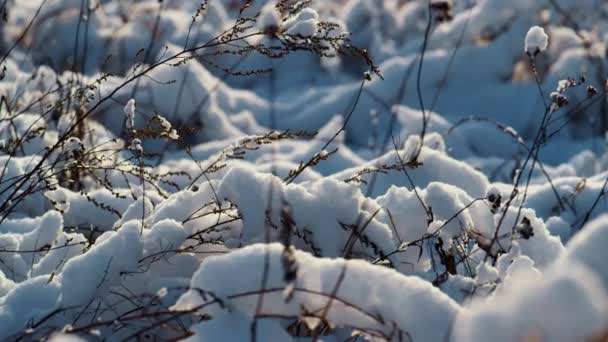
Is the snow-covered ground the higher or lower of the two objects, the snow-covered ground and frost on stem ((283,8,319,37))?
the lower

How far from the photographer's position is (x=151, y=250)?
182 centimetres

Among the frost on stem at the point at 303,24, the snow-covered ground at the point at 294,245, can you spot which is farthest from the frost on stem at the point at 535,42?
the frost on stem at the point at 303,24

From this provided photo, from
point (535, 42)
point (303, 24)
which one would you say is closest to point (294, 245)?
point (303, 24)

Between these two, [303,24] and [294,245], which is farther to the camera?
[303,24]

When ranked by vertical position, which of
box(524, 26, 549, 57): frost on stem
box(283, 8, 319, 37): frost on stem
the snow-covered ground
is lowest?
the snow-covered ground

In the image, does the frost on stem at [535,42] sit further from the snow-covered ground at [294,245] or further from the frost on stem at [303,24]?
the frost on stem at [303,24]

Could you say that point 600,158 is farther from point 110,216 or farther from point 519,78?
point 110,216

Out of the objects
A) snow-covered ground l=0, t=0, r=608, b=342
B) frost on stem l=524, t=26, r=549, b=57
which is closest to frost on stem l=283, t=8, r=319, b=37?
snow-covered ground l=0, t=0, r=608, b=342

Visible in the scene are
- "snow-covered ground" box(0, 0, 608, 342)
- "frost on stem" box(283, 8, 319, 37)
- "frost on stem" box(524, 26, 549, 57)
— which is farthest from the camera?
"frost on stem" box(283, 8, 319, 37)

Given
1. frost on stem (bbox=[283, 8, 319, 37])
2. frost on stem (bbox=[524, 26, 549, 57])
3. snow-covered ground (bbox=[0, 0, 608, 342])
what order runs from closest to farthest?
snow-covered ground (bbox=[0, 0, 608, 342]) < frost on stem (bbox=[524, 26, 549, 57]) < frost on stem (bbox=[283, 8, 319, 37])

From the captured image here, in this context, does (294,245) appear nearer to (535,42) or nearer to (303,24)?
(303,24)

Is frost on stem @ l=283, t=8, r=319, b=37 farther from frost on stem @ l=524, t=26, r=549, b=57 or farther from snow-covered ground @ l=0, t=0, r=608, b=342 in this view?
frost on stem @ l=524, t=26, r=549, b=57

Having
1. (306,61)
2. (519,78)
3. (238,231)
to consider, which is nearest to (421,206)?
(238,231)

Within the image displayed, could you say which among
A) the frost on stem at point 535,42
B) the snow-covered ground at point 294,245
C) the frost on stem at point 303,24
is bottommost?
the snow-covered ground at point 294,245
